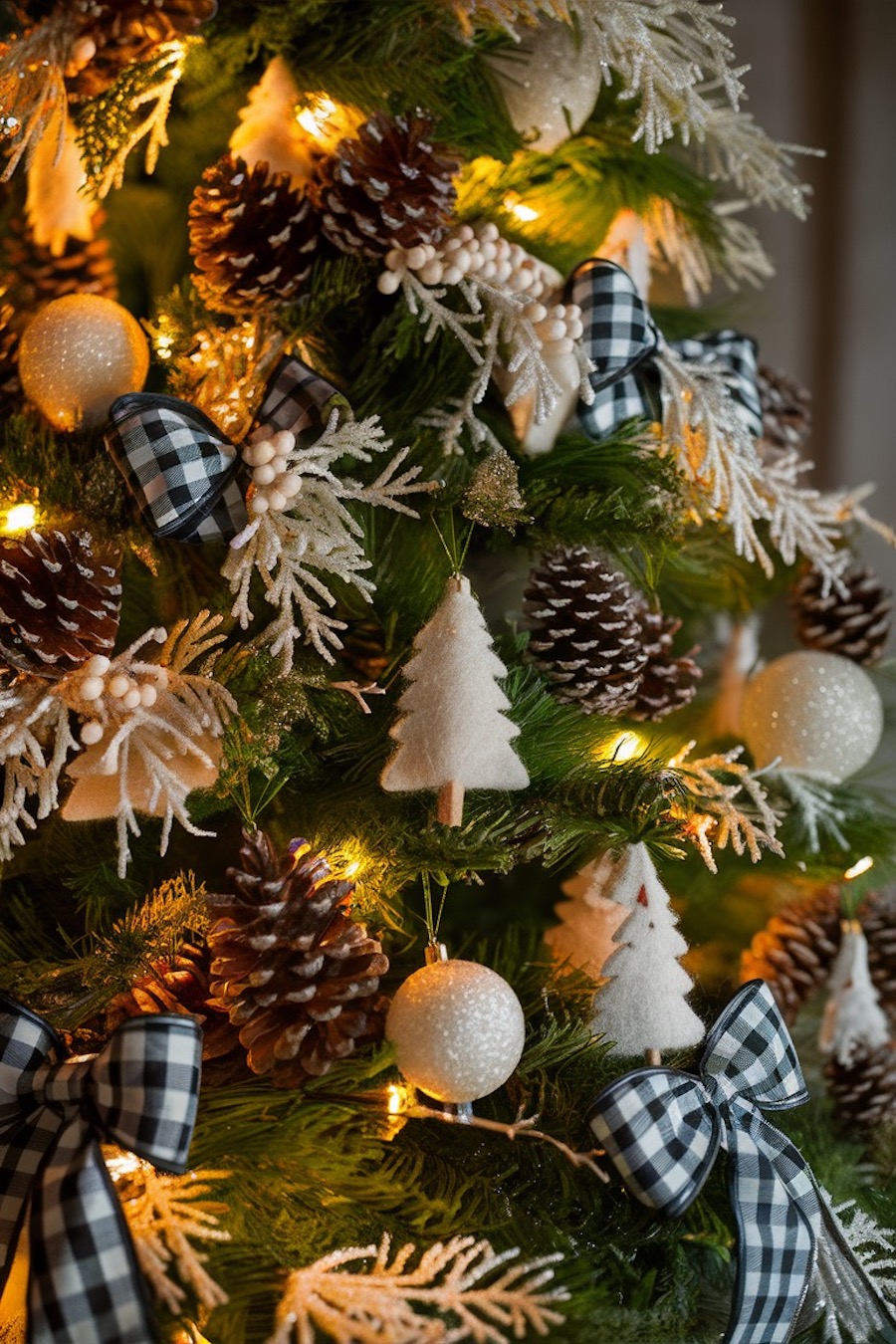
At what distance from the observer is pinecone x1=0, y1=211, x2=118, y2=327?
710mm

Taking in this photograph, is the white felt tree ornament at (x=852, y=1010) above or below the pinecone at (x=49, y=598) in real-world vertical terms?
below

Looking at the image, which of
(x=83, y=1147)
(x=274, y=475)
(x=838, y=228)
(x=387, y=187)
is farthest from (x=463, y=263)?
(x=838, y=228)

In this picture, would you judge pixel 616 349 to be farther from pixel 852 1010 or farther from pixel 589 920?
pixel 852 1010

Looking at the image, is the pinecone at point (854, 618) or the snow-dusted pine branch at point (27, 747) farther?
the pinecone at point (854, 618)

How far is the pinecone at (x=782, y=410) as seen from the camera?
2.72ft

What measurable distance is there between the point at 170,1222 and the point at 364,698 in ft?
0.94

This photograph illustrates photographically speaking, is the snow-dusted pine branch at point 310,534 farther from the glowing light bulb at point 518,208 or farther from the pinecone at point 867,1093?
the pinecone at point 867,1093

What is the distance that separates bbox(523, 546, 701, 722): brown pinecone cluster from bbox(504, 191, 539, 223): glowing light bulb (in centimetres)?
25

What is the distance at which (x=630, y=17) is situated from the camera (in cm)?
58

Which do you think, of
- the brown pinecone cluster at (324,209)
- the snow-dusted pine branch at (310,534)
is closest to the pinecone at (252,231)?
the brown pinecone cluster at (324,209)

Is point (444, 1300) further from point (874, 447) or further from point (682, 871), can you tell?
point (874, 447)

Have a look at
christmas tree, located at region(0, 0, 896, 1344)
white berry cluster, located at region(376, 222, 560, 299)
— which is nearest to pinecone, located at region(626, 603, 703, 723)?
christmas tree, located at region(0, 0, 896, 1344)

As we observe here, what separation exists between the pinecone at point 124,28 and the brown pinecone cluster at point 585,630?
361 mm

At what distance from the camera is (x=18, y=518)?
573mm
